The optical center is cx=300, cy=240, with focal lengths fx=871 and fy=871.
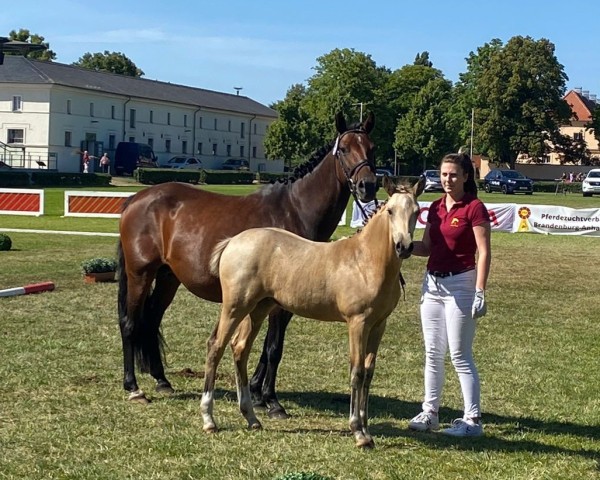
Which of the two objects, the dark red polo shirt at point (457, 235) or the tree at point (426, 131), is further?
the tree at point (426, 131)

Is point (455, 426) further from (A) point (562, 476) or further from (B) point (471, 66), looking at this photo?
(B) point (471, 66)

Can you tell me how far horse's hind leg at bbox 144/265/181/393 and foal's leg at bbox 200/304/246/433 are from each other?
1437 mm

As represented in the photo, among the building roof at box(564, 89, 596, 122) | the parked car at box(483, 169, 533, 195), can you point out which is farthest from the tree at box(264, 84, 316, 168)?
the building roof at box(564, 89, 596, 122)

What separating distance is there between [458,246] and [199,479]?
9.09ft

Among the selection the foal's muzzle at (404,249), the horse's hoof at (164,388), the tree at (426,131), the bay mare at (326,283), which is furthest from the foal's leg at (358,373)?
the tree at (426,131)

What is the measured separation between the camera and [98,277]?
616 inches

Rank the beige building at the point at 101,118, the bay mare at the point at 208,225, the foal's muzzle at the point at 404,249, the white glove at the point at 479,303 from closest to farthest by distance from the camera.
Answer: the foal's muzzle at the point at 404,249
the white glove at the point at 479,303
the bay mare at the point at 208,225
the beige building at the point at 101,118

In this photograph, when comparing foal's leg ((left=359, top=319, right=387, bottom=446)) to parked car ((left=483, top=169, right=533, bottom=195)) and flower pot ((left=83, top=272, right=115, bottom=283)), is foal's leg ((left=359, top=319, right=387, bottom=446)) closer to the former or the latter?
flower pot ((left=83, top=272, right=115, bottom=283))

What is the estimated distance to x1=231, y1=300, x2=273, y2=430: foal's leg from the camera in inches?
280

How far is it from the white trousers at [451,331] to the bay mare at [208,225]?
989 millimetres

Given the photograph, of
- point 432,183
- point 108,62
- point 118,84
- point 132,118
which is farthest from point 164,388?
point 108,62

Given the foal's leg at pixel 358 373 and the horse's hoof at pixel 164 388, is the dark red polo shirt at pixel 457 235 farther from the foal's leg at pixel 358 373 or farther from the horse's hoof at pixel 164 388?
the horse's hoof at pixel 164 388

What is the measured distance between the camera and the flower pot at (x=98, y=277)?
1562 cm

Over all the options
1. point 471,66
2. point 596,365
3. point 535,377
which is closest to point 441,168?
point 535,377
